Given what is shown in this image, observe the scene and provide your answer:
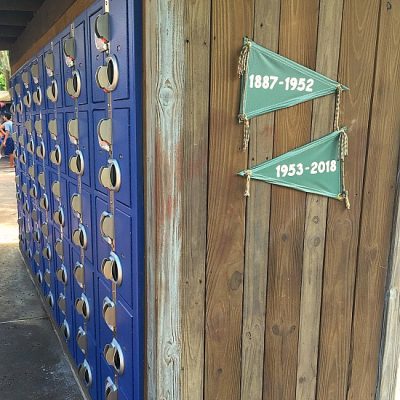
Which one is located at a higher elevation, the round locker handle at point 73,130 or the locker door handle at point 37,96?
the locker door handle at point 37,96

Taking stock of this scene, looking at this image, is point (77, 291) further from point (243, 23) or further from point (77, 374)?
point (243, 23)

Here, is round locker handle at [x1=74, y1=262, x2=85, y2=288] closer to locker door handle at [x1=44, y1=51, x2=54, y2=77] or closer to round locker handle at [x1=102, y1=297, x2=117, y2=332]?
round locker handle at [x1=102, y1=297, x2=117, y2=332]

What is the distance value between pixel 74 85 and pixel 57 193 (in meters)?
0.99

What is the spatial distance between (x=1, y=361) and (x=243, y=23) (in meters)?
3.08

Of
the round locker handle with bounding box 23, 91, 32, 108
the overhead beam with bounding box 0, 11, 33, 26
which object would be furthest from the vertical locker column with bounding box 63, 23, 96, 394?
the overhead beam with bounding box 0, 11, 33, 26

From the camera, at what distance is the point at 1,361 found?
3.48 m

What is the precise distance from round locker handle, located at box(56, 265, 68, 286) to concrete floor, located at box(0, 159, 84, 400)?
2.04ft

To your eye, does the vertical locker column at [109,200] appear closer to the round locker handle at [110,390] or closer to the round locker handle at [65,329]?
the round locker handle at [110,390]

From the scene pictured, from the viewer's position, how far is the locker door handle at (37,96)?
3.58 metres

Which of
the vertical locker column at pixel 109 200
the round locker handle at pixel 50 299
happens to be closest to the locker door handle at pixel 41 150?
the round locker handle at pixel 50 299

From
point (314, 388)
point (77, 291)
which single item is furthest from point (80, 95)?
point (314, 388)

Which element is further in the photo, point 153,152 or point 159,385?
point 159,385

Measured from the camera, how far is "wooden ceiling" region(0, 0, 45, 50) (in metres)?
3.62

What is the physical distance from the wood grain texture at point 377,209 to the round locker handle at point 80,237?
4.88 ft
